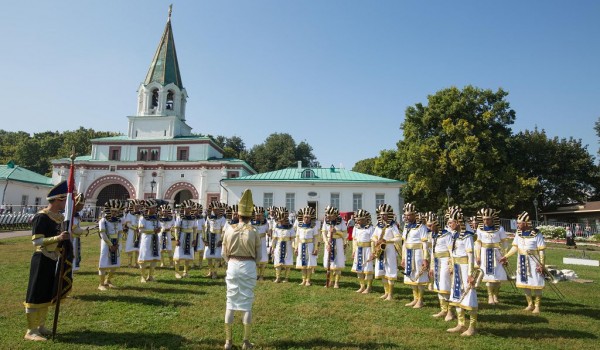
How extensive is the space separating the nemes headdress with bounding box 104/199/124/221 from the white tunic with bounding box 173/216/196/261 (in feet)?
7.48

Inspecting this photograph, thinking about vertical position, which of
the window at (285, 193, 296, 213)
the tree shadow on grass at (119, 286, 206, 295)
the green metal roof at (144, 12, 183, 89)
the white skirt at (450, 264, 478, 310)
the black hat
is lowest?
the tree shadow on grass at (119, 286, 206, 295)

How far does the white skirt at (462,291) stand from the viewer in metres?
7.06

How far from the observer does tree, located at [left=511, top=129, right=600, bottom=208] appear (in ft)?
148

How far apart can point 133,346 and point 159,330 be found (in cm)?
81

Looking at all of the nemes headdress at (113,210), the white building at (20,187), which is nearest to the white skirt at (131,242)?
the nemes headdress at (113,210)

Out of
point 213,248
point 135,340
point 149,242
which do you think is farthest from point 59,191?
point 213,248

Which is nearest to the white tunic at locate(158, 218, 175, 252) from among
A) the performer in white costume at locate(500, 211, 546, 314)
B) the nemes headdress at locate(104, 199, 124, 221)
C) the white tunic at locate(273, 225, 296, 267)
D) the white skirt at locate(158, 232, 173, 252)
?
the white skirt at locate(158, 232, 173, 252)

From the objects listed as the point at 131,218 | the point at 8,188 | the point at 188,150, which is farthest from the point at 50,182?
the point at 131,218

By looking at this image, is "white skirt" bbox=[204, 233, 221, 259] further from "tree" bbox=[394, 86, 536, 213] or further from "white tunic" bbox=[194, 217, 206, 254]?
"tree" bbox=[394, 86, 536, 213]

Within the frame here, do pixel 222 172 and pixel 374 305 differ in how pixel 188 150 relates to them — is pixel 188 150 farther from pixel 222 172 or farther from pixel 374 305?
pixel 374 305

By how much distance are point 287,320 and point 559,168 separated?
49496mm

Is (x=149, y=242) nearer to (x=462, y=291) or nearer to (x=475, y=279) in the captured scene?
(x=462, y=291)

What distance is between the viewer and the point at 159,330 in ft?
23.0

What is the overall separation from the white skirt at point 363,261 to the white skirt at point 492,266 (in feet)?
9.95
